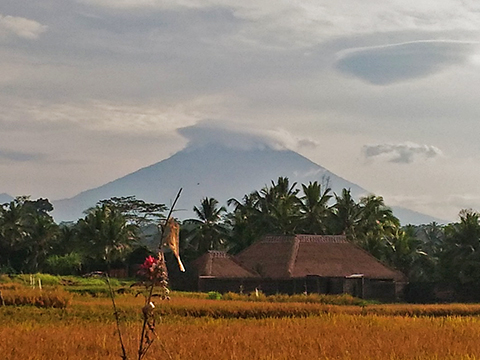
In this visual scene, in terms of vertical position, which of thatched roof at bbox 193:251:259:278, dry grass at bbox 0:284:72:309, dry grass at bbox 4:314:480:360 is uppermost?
thatched roof at bbox 193:251:259:278

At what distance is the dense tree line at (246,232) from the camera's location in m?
34.7

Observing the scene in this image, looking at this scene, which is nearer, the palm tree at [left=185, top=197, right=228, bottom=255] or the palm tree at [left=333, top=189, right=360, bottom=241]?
the palm tree at [left=333, top=189, right=360, bottom=241]

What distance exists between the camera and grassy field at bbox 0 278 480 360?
29.4ft

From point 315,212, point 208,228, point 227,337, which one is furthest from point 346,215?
point 227,337

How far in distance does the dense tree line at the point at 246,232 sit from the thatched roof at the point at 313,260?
3.15 m

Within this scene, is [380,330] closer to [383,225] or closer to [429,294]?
[429,294]

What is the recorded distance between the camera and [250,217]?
37.9 m

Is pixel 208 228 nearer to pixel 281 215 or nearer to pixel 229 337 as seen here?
pixel 281 215

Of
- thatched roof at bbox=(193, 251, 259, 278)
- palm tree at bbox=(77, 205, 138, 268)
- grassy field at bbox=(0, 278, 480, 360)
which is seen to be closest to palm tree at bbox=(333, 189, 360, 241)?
thatched roof at bbox=(193, 251, 259, 278)

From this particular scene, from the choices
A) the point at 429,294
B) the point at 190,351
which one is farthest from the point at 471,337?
the point at 429,294

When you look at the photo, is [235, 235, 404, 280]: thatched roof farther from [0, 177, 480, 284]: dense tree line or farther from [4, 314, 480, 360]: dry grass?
[4, 314, 480, 360]: dry grass

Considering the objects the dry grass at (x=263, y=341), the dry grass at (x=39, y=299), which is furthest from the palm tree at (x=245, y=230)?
the dry grass at (x=263, y=341)

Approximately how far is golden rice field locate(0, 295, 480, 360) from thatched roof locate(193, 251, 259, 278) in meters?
12.7

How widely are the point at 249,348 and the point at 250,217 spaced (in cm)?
2836
